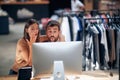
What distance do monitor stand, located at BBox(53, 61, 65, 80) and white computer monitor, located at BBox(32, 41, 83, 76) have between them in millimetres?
64

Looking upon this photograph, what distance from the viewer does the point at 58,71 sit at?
2.24m

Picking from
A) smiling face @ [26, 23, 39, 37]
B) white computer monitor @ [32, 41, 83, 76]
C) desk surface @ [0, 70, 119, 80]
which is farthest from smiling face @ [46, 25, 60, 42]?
white computer monitor @ [32, 41, 83, 76]

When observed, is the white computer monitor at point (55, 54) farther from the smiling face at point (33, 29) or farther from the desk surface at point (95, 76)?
the smiling face at point (33, 29)

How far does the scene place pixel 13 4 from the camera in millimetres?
9383

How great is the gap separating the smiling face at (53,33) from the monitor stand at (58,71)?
1.05m

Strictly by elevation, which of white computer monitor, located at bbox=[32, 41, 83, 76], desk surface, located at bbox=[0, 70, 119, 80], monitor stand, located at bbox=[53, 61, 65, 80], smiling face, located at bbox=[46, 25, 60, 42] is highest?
smiling face, located at bbox=[46, 25, 60, 42]

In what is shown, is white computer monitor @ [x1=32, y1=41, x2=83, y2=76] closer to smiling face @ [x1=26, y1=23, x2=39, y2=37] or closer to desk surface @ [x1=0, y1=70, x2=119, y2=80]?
desk surface @ [x1=0, y1=70, x2=119, y2=80]

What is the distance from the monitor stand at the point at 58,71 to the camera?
2.19 meters

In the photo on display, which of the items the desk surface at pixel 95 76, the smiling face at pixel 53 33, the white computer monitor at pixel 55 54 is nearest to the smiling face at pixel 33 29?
the smiling face at pixel 53 33

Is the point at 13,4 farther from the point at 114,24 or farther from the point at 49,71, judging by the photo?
the point at 49,71

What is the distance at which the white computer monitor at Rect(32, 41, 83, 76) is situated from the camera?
88.0 inches

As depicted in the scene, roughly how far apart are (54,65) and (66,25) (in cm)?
207

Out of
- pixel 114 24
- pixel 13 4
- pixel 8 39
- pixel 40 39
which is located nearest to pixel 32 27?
pixel 40 39

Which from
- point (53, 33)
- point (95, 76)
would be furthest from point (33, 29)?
point (95, 76)
